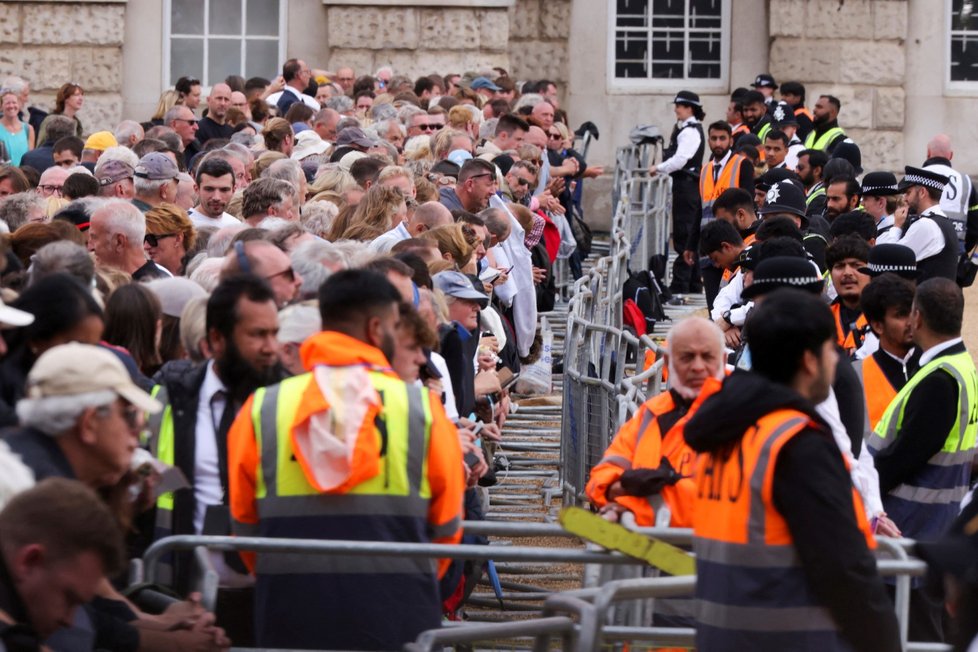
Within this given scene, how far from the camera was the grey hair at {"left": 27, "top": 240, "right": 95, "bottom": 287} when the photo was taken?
22.0ft

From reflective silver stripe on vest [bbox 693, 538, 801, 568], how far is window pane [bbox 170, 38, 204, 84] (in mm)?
19472

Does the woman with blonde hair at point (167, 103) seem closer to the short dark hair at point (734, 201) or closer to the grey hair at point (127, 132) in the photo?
the grey hair at point (127, 132)

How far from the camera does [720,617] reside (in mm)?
4609

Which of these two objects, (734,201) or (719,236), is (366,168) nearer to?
(719,236)

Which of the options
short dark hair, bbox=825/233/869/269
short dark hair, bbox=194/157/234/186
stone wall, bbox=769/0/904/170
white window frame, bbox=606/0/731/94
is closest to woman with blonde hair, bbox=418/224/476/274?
short dark hair, bbox=194/157/234/186

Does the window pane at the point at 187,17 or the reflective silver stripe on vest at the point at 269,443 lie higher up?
the window pane at the point at 187,17

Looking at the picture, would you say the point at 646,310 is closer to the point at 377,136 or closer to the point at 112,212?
the point at 377,136

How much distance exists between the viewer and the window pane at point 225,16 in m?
23.3

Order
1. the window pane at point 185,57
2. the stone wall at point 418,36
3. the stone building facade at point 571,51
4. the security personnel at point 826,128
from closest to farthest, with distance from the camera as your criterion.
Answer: the security personnel at point 826,128 → the stone building facade at point 571,51 → the stone wall at point 418,36 → the window pane at point 185,57

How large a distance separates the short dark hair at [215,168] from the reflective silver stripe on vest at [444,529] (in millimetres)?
5713

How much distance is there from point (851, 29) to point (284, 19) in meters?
7.24

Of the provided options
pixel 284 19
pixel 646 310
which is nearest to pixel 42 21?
pixel 284 19

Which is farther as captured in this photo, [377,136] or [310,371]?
[377,136]

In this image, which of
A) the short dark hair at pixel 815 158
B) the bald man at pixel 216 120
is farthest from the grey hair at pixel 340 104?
the short dark hair at pixel 815 158
